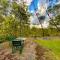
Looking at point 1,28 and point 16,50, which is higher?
point 1,28

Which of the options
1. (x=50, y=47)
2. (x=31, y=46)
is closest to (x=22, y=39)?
(x=31, y=46)

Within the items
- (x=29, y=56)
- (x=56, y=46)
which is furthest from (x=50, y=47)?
(x=29, y=56)

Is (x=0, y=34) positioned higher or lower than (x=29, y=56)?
higher

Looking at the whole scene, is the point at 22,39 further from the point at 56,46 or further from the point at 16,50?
the point at 56,46

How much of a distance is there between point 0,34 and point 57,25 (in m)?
1.08

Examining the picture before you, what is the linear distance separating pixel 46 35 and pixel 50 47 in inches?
9.5

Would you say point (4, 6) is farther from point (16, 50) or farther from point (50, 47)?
point (50, 47)

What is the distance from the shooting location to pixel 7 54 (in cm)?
453

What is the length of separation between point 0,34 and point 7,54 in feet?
1.35

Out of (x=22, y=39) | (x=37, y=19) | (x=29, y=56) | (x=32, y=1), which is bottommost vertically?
(x=29, y=56)

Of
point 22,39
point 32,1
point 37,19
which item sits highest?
point 32,1

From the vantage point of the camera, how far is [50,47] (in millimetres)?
4504

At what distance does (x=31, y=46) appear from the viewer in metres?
4.53

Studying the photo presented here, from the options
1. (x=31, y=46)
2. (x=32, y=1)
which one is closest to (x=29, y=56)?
(x=31, y=46)
